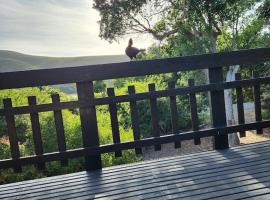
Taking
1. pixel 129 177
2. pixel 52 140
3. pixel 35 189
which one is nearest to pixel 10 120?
pixel 35 189

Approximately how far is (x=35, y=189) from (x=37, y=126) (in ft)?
2.29

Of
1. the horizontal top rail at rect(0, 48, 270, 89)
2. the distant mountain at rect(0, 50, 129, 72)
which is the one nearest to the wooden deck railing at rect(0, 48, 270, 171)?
the horizontal top rail at rect(0, 48, 270, 89)

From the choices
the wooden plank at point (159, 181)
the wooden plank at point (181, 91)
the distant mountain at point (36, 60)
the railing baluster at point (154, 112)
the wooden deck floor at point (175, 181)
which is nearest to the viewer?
the wooden deck floor at point (175, 181)

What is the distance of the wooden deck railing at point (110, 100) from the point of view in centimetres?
349

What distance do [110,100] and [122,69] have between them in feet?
1.24

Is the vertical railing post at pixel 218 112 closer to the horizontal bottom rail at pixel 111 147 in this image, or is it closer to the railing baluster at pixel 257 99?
the horizontal bottom rail at pixel 111 147

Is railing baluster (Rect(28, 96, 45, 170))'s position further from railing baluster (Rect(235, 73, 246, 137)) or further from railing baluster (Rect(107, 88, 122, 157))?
railing baluster (Rect(235, 73, 246, 137))

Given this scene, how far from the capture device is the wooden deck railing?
3.49m

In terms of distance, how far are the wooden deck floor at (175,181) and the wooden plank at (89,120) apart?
0.20 meters

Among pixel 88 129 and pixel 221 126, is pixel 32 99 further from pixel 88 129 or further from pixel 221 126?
pixel 221 126

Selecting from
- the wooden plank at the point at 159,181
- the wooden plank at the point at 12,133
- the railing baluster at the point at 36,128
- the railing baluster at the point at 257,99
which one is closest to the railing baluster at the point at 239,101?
the railing baluster at the point at 257,99

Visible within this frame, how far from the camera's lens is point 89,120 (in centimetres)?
369

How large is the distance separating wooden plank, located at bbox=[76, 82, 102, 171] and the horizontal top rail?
0.12 metres

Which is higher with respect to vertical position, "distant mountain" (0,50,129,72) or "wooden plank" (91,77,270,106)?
"distant mountain" (0,50,129,72)
